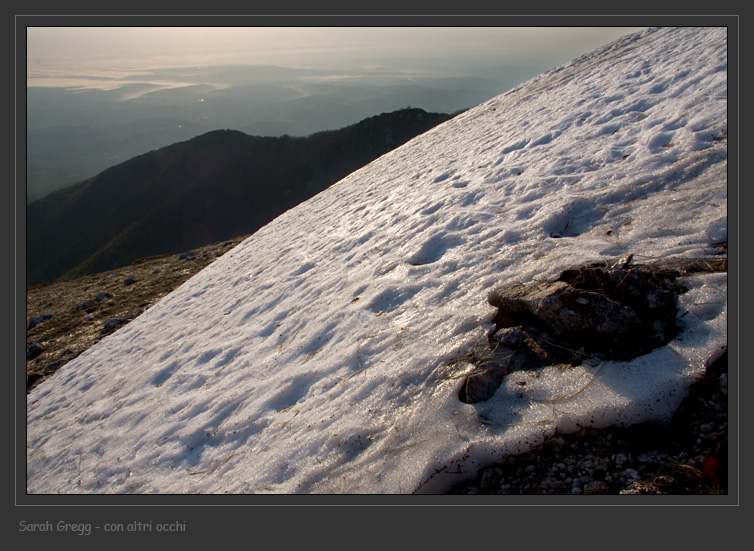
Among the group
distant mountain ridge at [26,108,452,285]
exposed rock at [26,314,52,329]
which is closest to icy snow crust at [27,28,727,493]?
exposed rock at [26,314,52,329]

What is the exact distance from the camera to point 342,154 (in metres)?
84.9

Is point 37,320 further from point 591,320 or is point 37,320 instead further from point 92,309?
point 591,320

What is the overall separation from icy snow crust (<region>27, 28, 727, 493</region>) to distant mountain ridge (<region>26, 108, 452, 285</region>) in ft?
239

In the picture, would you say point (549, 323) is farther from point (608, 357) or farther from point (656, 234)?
point (656, 234)

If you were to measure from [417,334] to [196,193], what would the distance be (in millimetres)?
99643

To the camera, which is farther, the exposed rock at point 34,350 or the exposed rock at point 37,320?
the exposed rock at point 37,320

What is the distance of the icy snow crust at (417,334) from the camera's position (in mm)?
3105

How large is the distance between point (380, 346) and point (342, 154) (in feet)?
279

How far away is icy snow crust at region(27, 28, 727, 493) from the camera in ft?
10.2

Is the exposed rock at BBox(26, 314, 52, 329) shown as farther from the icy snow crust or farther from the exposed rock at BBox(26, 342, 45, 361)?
the icy snow crust

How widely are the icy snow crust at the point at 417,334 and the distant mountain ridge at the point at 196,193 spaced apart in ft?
239

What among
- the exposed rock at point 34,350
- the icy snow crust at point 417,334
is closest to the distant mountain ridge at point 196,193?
the exposed rock at point 34,350

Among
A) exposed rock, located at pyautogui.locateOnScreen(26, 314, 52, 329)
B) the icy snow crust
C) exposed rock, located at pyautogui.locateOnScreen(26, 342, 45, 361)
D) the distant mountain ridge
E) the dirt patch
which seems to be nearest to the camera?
the icy snow crust

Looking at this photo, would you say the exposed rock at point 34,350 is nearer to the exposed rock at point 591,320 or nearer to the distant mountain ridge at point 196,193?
the exposed rock at point 591,320
